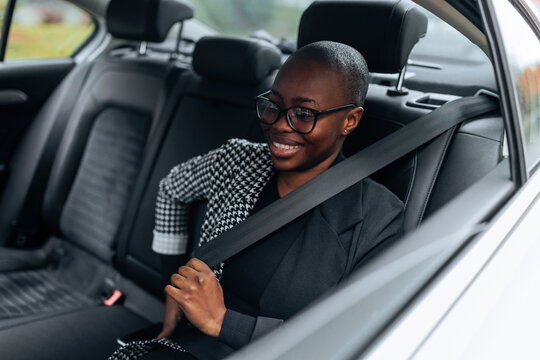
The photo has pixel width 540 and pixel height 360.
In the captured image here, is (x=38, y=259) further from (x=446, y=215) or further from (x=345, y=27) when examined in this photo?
(x=446, y=215)

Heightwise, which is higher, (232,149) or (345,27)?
(345,27)

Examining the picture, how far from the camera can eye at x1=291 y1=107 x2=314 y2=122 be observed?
53.0 inches

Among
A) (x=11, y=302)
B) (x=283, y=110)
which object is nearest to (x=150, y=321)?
(x=11, y=302)

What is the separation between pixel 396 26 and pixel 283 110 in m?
0.44

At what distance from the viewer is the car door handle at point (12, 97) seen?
8.66ft

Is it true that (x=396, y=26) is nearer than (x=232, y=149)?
Yes

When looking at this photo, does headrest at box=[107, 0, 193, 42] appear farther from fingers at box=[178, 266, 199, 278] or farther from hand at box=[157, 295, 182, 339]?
fingers at box=[178, 266, 199, 278]

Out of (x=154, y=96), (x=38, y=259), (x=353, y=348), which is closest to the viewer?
(x=353, y=348)

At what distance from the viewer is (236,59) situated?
6.53 feet

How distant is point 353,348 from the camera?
72 cm

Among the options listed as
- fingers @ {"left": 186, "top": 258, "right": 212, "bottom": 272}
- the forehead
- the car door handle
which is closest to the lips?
the forehead

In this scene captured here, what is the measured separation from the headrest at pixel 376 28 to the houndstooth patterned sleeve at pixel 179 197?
0.48 meters

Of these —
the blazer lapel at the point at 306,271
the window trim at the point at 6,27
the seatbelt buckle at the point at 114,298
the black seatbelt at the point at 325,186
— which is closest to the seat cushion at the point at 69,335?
the seatbelt buckle at the point at 114,298

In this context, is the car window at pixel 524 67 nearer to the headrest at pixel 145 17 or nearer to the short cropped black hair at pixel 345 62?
the short cropped black hair at pixel 345 62
